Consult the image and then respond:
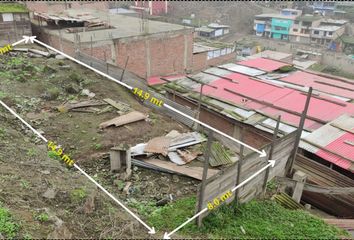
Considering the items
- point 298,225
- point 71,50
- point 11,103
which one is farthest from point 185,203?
point 71,50

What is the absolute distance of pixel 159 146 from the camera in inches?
352

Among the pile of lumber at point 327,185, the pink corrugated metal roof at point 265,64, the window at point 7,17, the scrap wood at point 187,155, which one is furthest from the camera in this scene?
the window at point 7,17

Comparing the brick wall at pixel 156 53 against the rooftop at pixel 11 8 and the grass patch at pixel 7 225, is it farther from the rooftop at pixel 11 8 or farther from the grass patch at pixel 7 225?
the grass patch at pixel 7 225

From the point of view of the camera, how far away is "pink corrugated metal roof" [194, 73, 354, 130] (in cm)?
1194

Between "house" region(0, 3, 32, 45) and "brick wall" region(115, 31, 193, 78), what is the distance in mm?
6105

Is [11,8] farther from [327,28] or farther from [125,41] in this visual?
[327,28]

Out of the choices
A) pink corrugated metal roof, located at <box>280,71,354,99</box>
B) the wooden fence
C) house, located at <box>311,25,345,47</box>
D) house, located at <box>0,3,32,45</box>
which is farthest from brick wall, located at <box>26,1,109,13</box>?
house, located at <box>311,25,345,47</box>

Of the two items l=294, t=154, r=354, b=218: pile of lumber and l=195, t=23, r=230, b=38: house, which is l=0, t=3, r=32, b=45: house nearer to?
l=294, t=154, r=354, b=218: pile of lumber

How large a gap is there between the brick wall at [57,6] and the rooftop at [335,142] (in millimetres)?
24093

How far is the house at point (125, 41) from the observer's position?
1820 centimetres

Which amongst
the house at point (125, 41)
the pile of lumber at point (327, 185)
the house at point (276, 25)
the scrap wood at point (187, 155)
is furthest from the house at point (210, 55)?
the house at point (276, 25)

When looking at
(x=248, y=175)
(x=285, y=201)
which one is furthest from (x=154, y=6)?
(x=248, y=175)

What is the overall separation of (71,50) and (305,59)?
26.2 metres

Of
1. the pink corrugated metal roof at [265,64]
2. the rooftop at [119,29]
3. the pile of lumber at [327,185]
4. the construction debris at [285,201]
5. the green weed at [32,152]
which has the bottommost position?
the pile of lumber at [327,185]
